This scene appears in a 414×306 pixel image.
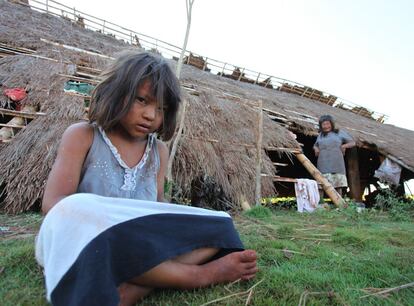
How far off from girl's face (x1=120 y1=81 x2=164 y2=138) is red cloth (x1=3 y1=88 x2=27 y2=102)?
319cm

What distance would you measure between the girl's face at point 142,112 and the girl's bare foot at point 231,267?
68 cm

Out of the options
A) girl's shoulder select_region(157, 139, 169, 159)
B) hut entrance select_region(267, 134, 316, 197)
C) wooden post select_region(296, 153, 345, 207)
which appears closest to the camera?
girl's shoulder select_region(157, 139, 169, 159)

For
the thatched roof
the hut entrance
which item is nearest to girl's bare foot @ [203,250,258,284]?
the thatched roof

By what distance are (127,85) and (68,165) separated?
422 millimetres

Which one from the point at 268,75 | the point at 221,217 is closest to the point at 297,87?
the point at 268,75

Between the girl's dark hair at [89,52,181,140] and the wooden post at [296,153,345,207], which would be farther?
the wooden post at [296,153,345,207]

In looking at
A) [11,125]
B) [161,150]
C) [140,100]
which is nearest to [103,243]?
[140,100]

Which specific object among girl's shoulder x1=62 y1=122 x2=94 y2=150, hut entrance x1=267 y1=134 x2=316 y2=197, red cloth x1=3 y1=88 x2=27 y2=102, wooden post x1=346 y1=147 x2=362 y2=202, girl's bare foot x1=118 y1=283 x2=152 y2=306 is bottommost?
hut entrance x1=267 y1=134 x2=316 y2=197

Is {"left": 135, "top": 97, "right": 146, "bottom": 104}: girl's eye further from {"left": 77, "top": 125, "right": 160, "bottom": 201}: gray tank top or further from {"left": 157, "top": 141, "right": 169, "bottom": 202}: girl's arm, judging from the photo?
{"left": 157, "top": 141, "right": 169, "bottom": 202}: girl's arm

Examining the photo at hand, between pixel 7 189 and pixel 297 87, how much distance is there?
11.8 m

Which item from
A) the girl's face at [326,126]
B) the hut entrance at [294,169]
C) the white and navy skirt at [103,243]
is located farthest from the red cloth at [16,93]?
the hut entrance at [294,169]

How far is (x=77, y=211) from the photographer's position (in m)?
1.05

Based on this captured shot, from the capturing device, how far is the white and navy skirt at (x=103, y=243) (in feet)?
3.17

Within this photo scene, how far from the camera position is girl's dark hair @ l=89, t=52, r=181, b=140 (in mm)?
1399
